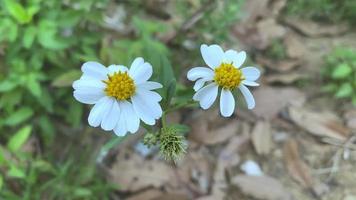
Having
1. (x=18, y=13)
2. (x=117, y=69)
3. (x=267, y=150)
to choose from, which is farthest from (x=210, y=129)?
(x=117, y=69)

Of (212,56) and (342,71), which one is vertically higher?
(342,71)

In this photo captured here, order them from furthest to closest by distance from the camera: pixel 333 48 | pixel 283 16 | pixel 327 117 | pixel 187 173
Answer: pixel 283 16
pixel 333 48
pixel 327 117
pixel 187 173

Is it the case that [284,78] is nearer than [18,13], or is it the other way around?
[18,13]

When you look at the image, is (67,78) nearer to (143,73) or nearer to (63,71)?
(63,71)

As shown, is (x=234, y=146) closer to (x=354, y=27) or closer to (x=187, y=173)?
(x=187, y=173)

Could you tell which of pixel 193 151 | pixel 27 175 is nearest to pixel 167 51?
pixel 193 151

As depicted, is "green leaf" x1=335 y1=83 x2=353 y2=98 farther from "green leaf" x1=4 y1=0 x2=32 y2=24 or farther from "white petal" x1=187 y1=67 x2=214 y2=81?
"green leaf" x1=4 y1=0 x2=32 y2=24

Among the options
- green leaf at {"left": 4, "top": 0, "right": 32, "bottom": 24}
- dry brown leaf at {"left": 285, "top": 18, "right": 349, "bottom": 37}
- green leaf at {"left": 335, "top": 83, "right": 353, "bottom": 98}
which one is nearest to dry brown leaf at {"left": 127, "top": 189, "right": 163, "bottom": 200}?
green leaf at {"left": 4, "top": 0, "right": 32, "bottom": 24}
